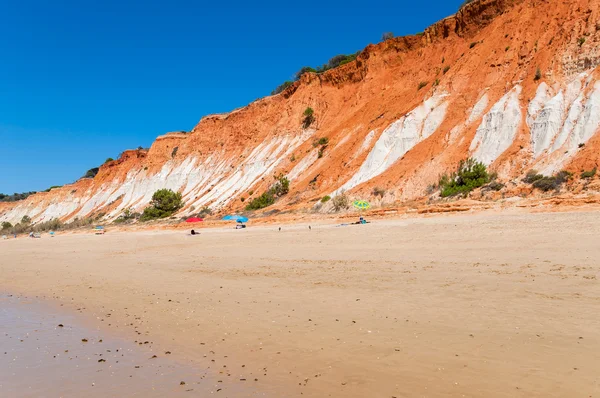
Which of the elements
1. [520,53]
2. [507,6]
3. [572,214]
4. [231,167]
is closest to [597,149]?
[572,214]

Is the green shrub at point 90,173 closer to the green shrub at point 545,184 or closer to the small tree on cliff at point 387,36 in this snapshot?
the small tree on cliff at point 387,36

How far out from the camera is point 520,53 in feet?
101

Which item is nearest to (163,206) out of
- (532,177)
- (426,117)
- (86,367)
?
(426,117)

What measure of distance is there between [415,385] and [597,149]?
71.2 feet

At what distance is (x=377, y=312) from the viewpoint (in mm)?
6129

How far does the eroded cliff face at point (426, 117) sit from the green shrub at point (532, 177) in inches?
28.1

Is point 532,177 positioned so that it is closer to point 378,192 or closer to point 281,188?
point 378,192

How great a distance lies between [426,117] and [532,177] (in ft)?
43.0

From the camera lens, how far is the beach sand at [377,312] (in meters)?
3.97

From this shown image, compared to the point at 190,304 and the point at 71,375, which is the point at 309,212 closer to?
the point at 190,304

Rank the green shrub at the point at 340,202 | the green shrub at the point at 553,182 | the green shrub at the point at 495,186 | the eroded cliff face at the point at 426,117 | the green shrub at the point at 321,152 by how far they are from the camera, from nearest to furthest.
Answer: the green shrub at the point at 553,182
the green shrub at the point at 495,186
the eroded cliff face at the point at 426,117
the green shrub at the point at 340,202
the green shrub at the point at 321,152

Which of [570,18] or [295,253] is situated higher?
[570,18]

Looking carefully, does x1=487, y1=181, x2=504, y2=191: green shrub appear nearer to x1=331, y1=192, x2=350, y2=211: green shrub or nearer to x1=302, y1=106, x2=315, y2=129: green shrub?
x1=331, y1=192, x2=350, y2=211: green shrub

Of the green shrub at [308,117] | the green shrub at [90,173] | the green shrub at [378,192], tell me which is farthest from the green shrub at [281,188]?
the green shrub at [90,173]
